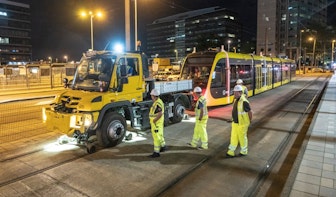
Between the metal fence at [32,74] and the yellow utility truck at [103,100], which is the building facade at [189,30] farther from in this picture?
the yellow utility truck at [103,100]

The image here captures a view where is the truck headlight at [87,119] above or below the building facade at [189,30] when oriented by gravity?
below

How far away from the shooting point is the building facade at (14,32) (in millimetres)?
97750

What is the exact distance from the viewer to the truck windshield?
788cm

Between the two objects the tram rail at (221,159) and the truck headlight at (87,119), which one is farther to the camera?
the truck headlight at (87,119)

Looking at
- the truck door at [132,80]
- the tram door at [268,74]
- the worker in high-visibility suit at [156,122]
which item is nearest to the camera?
the worker in high-visibility suit at [156,122]

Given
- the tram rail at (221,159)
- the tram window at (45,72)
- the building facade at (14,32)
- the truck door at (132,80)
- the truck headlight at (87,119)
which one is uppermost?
the building facade at (14,32)

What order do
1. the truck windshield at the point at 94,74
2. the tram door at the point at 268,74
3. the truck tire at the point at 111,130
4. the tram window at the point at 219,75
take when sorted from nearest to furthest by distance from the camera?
the truck tire at the point at 111,130 < the truck windshield at the point at 94,74 < the tram window at the point at 219,75 < the tram door at the point at 268,74

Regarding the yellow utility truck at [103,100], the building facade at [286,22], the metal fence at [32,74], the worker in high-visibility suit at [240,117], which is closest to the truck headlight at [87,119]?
the yellow utility truck at [103,100]

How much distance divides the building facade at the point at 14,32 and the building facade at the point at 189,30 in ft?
198

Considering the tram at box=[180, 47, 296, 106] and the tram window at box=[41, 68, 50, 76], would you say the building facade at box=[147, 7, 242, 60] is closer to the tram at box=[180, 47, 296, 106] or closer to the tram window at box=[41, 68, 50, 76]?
the tram window at box=[41, 68, 50, 76]

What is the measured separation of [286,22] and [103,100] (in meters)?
123

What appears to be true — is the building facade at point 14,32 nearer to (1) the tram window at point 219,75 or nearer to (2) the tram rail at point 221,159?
(1) the tram window at point 219,75

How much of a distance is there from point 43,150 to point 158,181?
388cm

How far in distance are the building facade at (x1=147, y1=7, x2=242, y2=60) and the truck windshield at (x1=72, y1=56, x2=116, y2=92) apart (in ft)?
347
